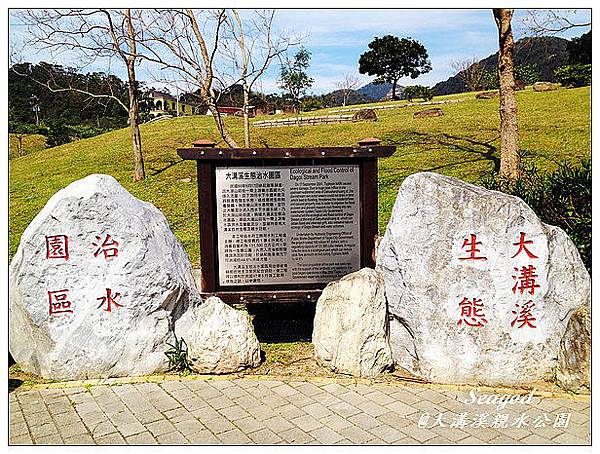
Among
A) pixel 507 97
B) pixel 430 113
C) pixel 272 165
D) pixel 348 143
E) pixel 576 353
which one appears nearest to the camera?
pixel 576 353

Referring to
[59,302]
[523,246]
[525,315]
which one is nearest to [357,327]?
[525,315]

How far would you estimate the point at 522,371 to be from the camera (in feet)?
17.5

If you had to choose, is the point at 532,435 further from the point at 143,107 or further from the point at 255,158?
the point at 143,107

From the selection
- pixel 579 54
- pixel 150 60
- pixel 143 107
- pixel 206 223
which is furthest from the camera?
pixel 143 107

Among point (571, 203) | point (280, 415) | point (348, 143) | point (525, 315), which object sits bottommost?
point (280, 415)

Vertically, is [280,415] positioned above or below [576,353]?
below

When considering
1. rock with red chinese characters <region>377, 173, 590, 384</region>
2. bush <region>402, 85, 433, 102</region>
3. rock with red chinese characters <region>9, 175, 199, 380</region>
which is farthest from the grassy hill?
bush <region>402, 85, 433, 102</region>

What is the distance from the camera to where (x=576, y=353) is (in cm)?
509

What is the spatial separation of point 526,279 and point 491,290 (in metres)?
0.33

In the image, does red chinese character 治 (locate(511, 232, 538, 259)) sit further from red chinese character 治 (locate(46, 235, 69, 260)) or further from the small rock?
the small rock

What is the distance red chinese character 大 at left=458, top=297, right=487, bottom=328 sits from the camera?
17.5 ft

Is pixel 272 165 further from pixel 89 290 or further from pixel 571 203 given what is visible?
pixel 571 203

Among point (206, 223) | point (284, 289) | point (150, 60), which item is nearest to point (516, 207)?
point (284, 289)

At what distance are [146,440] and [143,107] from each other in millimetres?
30129
